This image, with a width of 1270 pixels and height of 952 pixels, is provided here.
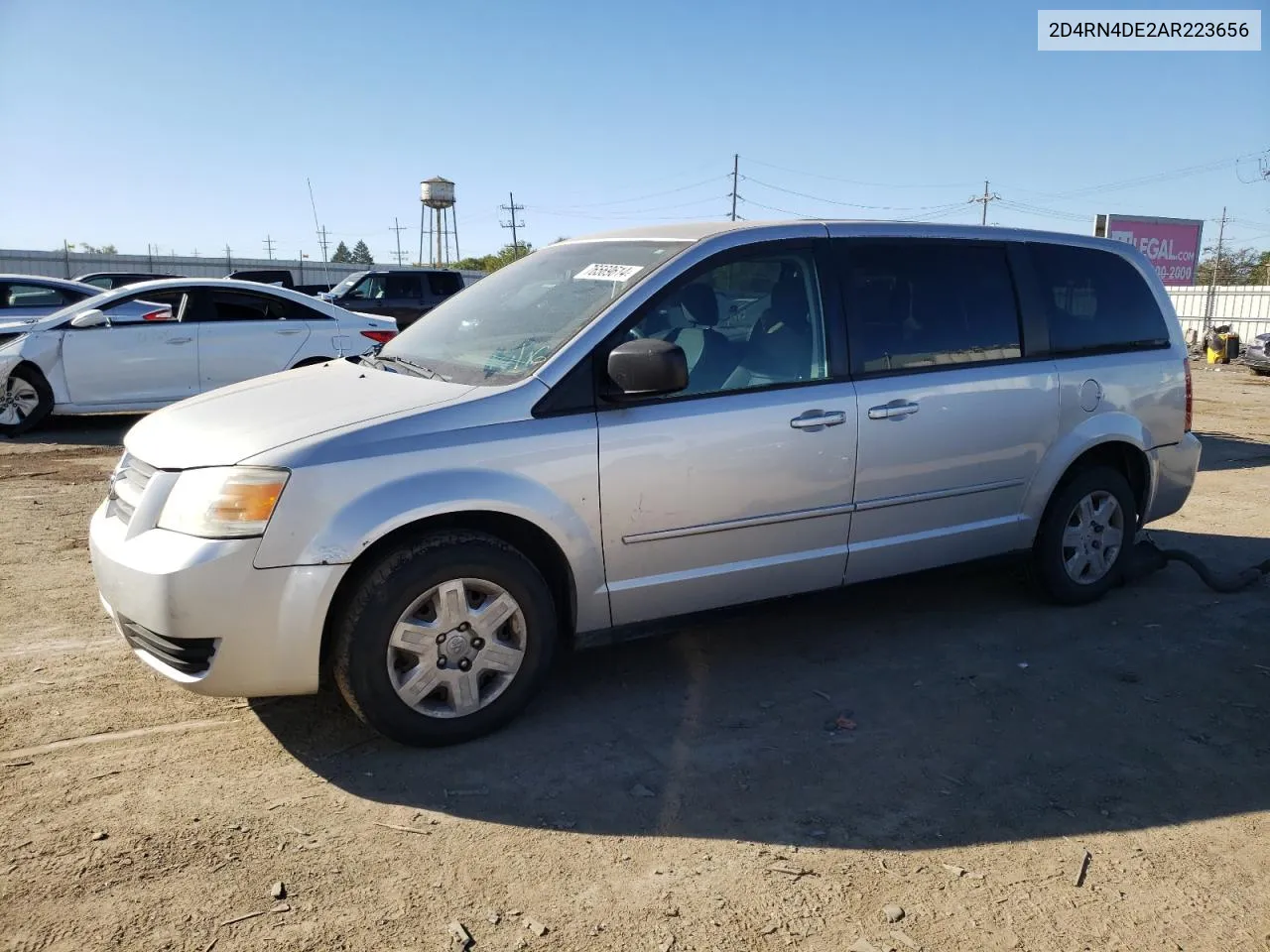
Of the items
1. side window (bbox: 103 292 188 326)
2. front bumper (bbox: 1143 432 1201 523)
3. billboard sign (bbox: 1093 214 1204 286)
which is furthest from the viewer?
billboard sign (bbox: 1093 214 1204 286)

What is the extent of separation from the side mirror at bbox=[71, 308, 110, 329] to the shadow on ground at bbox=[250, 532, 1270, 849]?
316 inches

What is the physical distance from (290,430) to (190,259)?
39.2 meters

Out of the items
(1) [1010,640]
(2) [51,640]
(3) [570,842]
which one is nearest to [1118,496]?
(1) [1010,640]

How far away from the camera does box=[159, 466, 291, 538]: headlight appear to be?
3328 millimetres

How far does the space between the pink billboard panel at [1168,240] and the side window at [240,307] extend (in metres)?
26.7

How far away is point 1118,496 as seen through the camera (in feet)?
17.5

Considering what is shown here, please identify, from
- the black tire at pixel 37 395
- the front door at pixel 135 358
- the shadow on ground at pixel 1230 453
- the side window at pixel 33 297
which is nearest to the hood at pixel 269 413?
the front door at pixel 135 358

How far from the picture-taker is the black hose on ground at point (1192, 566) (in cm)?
562

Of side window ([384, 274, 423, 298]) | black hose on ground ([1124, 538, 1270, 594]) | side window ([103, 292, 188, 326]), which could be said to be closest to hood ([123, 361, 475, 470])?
black hose on ground ([1124, 538, 1270, 594])

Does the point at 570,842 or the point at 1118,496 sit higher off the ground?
the point at 1118,496

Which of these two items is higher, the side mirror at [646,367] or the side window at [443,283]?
the side window at [443,283]

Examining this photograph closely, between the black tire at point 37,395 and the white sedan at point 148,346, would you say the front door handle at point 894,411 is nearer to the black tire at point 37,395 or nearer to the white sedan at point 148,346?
the white sedan at point 148,346

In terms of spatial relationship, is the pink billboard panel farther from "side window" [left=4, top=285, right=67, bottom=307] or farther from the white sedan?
"side window" [left=4, top=285, right=67, bottom=307]

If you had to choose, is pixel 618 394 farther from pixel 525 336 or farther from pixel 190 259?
pixel 190 259
